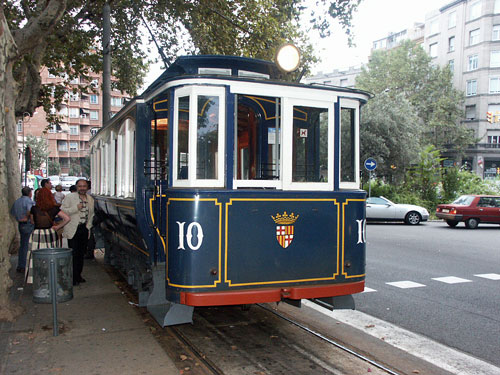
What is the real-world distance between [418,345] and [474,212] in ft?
52.8

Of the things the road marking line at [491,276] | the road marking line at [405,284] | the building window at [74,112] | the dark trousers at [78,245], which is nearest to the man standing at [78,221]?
the dark trousers at [78,245]

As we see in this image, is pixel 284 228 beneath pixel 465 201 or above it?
above

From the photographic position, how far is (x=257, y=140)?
18.7 feet

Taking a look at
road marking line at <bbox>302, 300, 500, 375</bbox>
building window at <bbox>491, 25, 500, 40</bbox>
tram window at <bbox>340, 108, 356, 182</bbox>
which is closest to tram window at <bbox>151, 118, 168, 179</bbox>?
tram window at <bbox>340, 108, 356, 182</bbox>

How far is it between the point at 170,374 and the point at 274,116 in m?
2.85

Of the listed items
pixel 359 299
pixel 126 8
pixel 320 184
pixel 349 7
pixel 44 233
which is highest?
pixel 126 8

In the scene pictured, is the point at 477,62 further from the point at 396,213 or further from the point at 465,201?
the point at 396,213

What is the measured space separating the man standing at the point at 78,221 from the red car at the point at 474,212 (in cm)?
1609

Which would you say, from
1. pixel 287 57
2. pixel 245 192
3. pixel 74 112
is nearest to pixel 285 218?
pixel 245 192

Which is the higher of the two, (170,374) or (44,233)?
(44,233)

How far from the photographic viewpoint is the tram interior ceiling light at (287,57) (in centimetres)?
581

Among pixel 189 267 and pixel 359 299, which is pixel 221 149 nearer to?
pixel 189 267

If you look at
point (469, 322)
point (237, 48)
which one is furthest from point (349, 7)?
point (469, 322)

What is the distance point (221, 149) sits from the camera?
4941 millimetres
